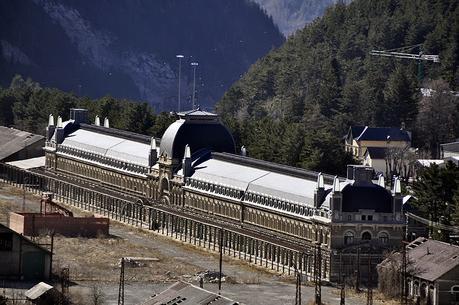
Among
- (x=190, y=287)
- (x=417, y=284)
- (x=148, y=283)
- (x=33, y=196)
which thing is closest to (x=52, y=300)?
(x=190, y=287)

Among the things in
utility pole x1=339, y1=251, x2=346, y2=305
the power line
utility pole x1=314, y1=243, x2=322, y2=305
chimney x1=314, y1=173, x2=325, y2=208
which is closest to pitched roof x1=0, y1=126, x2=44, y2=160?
the power line

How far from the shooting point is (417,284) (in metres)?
102

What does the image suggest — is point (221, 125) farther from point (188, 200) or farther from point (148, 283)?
point (148, 283)

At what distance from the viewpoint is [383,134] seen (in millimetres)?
183875

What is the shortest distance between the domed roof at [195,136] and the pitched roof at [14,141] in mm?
33311

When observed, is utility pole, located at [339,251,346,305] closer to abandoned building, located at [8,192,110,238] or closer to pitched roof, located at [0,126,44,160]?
abandoned building, located at [8,192,110,238]

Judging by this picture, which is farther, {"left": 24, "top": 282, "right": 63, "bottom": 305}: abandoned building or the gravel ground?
the gravel ground

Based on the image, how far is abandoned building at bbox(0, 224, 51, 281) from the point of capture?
9950cm

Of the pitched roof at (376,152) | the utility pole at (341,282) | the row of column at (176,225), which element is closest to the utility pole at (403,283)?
the utility pole at (341,282)

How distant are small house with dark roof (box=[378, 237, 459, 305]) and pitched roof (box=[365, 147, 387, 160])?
71.3m

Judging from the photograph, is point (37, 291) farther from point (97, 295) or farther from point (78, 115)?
point (78, 115)

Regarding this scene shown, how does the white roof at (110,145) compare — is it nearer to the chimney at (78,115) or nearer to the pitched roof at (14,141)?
the chimney at (78,115)

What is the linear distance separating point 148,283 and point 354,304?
39.2 feet

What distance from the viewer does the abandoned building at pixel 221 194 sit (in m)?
113
